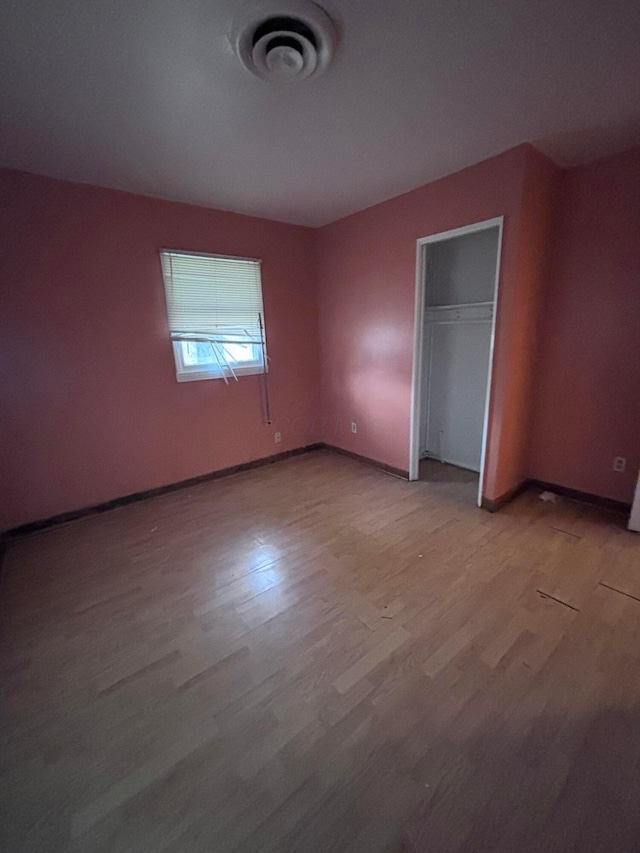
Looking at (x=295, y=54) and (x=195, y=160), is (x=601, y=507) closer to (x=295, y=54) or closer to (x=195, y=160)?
(x=295, y=54)

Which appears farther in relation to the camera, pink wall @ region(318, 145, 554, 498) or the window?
the window

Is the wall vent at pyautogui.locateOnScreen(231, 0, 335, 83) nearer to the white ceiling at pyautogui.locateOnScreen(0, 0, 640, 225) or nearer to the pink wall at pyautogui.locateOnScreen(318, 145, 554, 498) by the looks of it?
the white ceiling at pyautogui.locateOnScreen(0, 0, 640, 225)

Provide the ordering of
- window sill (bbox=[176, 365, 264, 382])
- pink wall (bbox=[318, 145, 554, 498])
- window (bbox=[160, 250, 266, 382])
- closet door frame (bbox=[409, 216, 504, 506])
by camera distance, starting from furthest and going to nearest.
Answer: window sill (bbox=[176, 365, 264, 382]) < window (bbox=[160, 250, 266, 382]) < closet door frame (bbox=[409, 216, 504, 506]) < pink wall (bbox=[318, 145, 554, 498])

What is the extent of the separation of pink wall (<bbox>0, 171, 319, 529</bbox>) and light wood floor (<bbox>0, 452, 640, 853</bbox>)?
1.96ft

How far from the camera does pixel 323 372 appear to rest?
3984mm

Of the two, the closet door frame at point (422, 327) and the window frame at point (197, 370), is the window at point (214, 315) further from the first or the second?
the closet door frame at point (422, 327)

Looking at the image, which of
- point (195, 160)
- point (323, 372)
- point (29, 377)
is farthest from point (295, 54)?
point (323, 372)

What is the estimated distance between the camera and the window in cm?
292

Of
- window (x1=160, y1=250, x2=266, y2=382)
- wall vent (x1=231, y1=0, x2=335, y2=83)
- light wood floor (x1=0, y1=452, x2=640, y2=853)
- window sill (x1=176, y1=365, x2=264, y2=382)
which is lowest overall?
light wood floor (x1=0, y1=452, x2=640, y2=853)

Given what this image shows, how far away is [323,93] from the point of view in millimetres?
1592

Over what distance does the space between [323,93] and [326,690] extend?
2602mm

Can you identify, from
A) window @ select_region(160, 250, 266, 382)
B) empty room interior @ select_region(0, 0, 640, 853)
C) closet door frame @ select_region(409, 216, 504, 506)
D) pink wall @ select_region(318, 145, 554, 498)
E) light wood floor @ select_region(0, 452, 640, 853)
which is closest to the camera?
light wood floor @ select_region(0, 452, 640, 853)

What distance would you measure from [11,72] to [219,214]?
171cm

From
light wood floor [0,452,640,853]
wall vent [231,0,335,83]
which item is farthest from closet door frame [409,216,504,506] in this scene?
wall vent [231,0,335,83]
